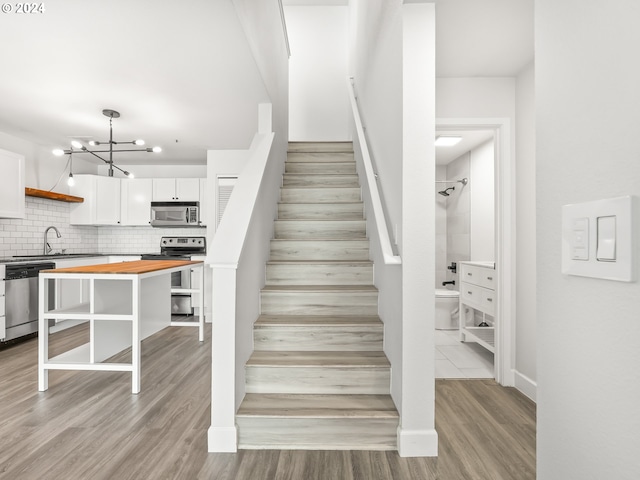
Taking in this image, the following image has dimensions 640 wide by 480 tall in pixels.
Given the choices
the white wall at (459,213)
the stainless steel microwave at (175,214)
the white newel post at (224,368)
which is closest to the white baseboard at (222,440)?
the white newel post at (224,368)

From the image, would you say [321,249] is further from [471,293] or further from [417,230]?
[471,293]

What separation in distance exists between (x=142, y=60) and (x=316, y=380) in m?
2.91

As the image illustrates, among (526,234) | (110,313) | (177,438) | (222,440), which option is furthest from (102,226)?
(526,234)

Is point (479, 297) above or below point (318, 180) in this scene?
below

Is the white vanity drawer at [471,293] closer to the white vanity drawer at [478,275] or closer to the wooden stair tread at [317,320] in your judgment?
the white vanity drawer at [478,275]

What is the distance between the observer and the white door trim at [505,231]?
281 centimetres

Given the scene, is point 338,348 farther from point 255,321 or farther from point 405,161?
point 405,161

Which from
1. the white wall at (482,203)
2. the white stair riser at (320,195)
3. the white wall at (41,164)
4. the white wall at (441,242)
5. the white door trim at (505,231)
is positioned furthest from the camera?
the white wall at (441,242)

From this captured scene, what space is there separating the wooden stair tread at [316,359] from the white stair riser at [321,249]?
3.26 feet

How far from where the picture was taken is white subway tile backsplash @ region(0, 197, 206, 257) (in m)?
4.78

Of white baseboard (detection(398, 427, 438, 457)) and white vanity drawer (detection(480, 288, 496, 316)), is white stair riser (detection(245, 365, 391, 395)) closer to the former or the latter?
white baseboard (detection(398, 427, 438, 457))

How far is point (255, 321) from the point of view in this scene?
2463 millimetres

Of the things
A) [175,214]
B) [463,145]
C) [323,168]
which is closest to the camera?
[323,168]

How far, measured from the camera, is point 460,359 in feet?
11.3
